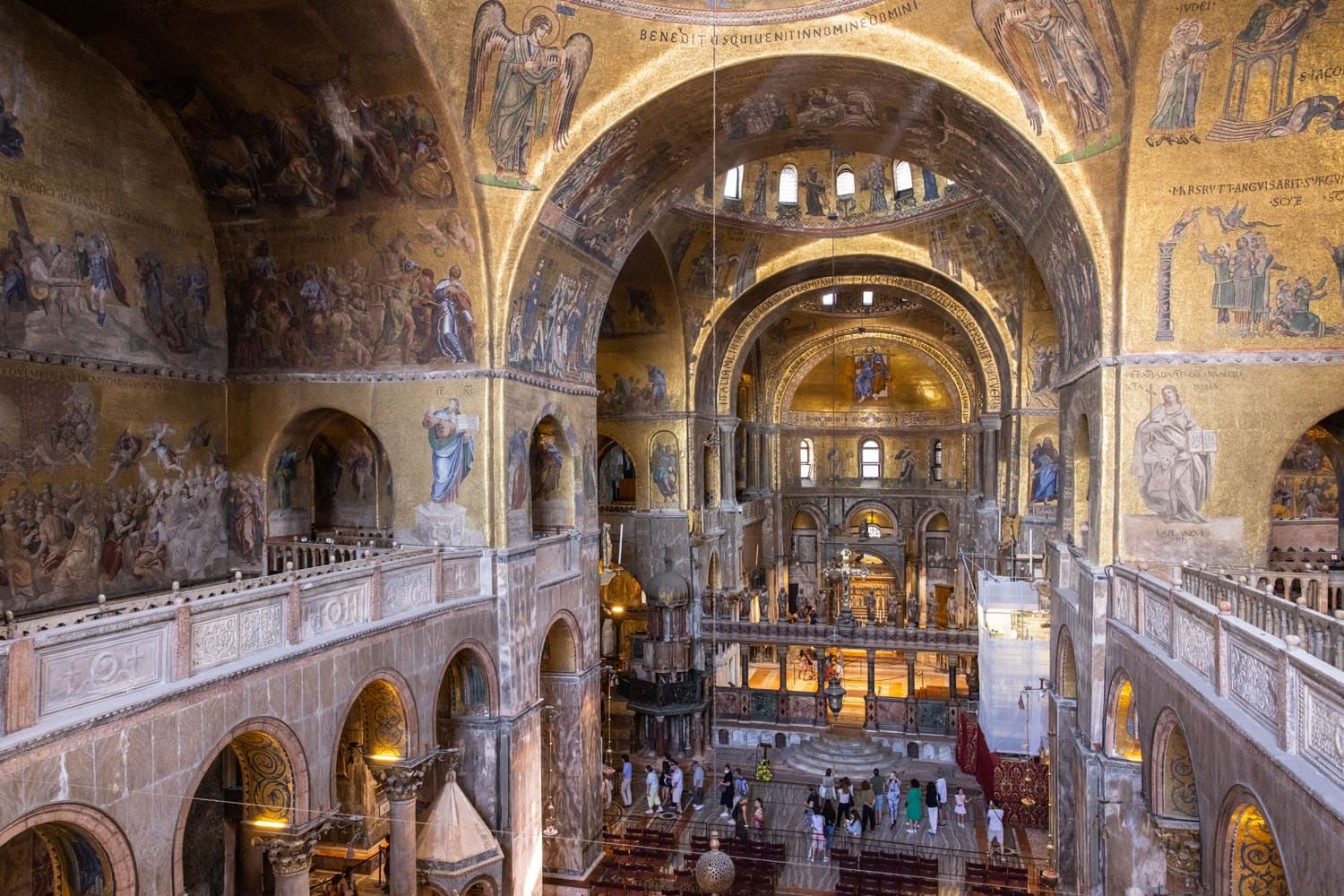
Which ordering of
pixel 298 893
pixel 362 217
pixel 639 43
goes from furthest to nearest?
1. pixel 362 217
2. pixel 639 43
3. pixel 298 893

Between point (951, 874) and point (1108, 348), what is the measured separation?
11.0 metres

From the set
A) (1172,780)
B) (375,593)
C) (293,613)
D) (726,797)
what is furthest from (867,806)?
(293,613)

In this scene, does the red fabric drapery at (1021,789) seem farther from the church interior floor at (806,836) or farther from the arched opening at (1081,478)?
the arched opening at (1081,478)

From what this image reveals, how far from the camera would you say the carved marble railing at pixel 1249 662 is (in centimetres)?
610

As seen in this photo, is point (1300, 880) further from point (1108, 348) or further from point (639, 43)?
point (639, 43)

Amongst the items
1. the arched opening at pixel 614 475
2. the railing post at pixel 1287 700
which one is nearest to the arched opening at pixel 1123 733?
the railing post at pixel 1287 700

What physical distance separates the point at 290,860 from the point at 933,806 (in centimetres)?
1424

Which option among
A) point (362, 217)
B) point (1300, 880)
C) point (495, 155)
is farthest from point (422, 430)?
point (1300, 880)

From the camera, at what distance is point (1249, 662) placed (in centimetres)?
756

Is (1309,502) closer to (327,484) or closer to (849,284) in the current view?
(849,284)

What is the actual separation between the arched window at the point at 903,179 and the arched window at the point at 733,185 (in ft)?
13.6

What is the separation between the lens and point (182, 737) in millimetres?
8727

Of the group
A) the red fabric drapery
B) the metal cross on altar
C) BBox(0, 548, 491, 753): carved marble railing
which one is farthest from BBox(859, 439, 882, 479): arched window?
BBox(0, 548, 491, 753): carved marble railing

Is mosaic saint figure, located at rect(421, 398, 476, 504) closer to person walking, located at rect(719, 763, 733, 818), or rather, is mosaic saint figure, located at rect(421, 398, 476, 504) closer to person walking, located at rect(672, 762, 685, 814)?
person walking, located at rect(672, 762, 685, 814)
